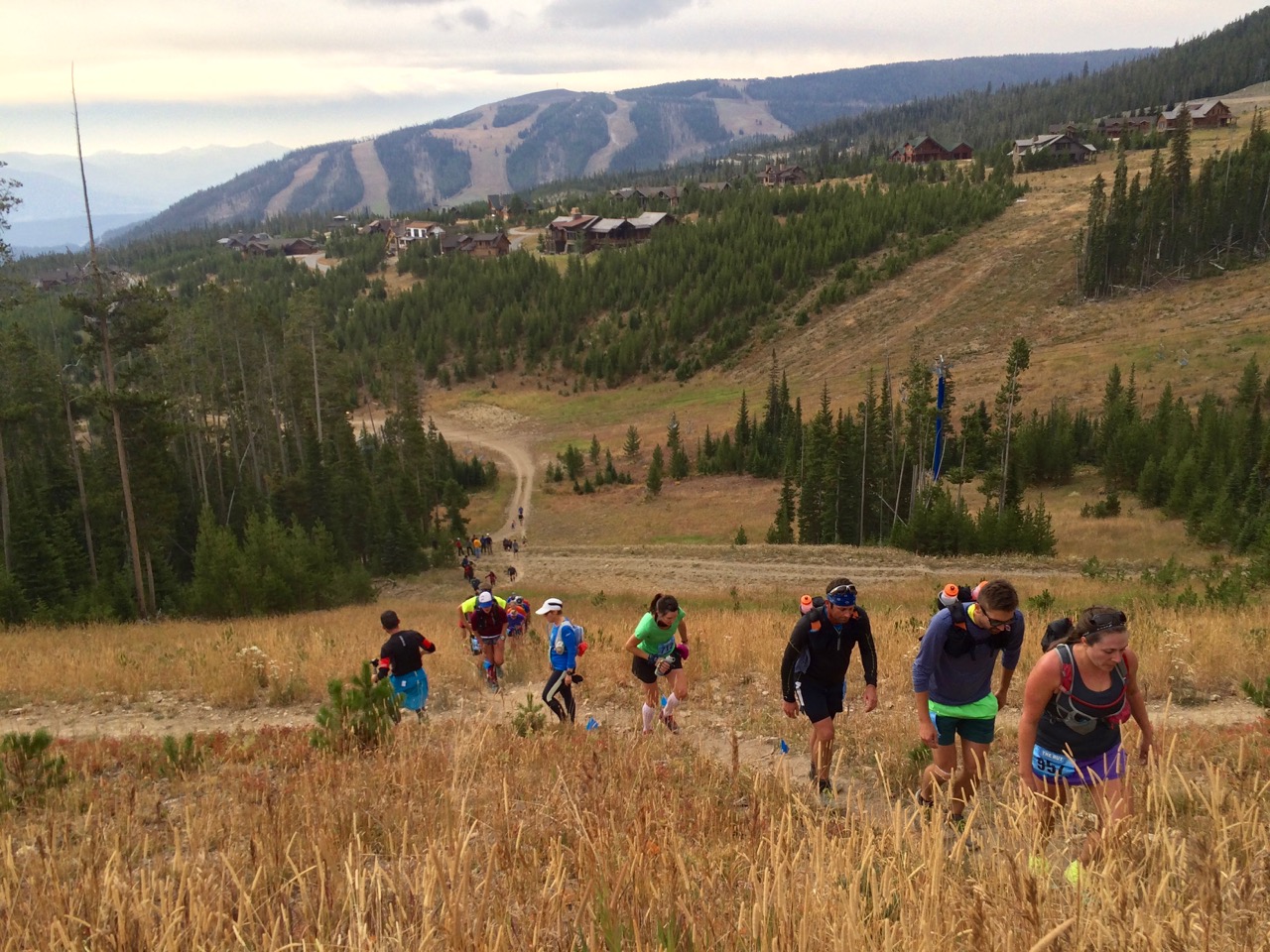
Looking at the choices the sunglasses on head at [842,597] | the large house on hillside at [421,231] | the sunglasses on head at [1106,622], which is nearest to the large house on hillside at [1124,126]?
the large house on hillside at [421,231]

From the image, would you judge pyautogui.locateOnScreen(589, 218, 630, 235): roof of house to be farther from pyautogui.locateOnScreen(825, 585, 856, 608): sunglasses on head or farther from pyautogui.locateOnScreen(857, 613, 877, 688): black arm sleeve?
pyautogui.locateOnScreen(825, 585, 856, 608): sunglasses on head

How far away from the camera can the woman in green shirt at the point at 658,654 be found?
802 centimetres

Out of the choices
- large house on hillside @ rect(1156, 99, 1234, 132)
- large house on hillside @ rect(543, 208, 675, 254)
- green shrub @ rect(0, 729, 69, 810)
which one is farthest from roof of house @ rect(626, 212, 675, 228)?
green shrub @ rect(0, 729, 69, 810)

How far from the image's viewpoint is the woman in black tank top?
4305 mm

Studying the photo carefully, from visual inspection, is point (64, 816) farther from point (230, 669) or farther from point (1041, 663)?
point (230, 669)

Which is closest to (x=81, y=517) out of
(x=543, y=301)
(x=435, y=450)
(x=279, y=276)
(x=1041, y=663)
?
(x=435, y=450)

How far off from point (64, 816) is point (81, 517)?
3525 cm

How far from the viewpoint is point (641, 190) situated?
16112 cm

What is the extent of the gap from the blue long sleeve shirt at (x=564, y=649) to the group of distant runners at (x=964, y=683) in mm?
16

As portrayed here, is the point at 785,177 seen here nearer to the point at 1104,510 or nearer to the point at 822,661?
the point at 1104,510

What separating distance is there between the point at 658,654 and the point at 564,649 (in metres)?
1.08

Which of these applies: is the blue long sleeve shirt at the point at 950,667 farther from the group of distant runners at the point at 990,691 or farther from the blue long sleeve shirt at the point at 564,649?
the blue long sleeve shirt at the point at 564,649

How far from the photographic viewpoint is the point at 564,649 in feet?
27.7

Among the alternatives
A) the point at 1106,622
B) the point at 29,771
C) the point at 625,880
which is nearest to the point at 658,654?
the point at 1106,622
